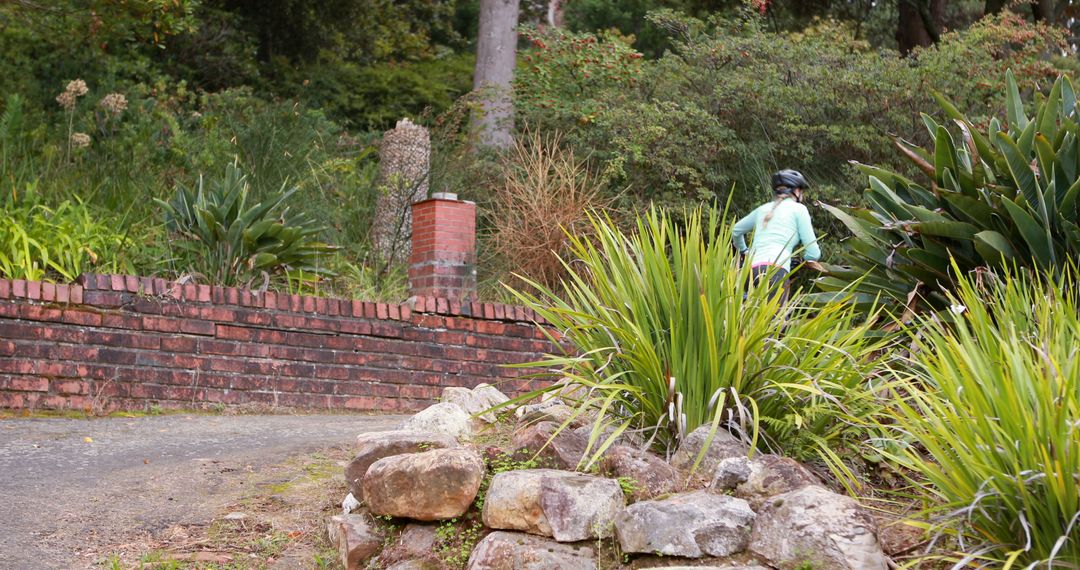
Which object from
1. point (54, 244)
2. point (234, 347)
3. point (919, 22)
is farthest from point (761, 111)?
point (919, 22)

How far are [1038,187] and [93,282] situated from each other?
5628 millimetres

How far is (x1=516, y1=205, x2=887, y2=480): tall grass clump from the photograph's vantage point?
4199mm

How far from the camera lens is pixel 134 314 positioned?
7.33m

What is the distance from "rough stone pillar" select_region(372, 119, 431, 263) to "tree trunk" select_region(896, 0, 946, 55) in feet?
32.4

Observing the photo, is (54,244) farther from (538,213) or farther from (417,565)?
(417,565)

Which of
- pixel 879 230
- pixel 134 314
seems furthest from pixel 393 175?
pixel 879 230

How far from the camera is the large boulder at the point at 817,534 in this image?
3.31m

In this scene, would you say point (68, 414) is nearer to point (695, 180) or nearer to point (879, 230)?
point (879, 230)

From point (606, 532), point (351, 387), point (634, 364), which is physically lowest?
point (351, 387)

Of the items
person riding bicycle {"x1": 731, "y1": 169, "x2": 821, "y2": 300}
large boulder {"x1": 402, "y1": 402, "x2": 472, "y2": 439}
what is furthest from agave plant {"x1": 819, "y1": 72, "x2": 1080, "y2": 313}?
large boulder {"x1": 402, "y1": 402, "x2": 472, "y2": 439}

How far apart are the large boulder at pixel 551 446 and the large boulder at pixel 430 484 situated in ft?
0.76

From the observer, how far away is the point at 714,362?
415 centimetres

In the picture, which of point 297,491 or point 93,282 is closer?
point 297,491

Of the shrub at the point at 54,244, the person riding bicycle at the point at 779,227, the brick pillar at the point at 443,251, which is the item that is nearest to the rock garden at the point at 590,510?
the person riding bicycle at the point at 779,227
